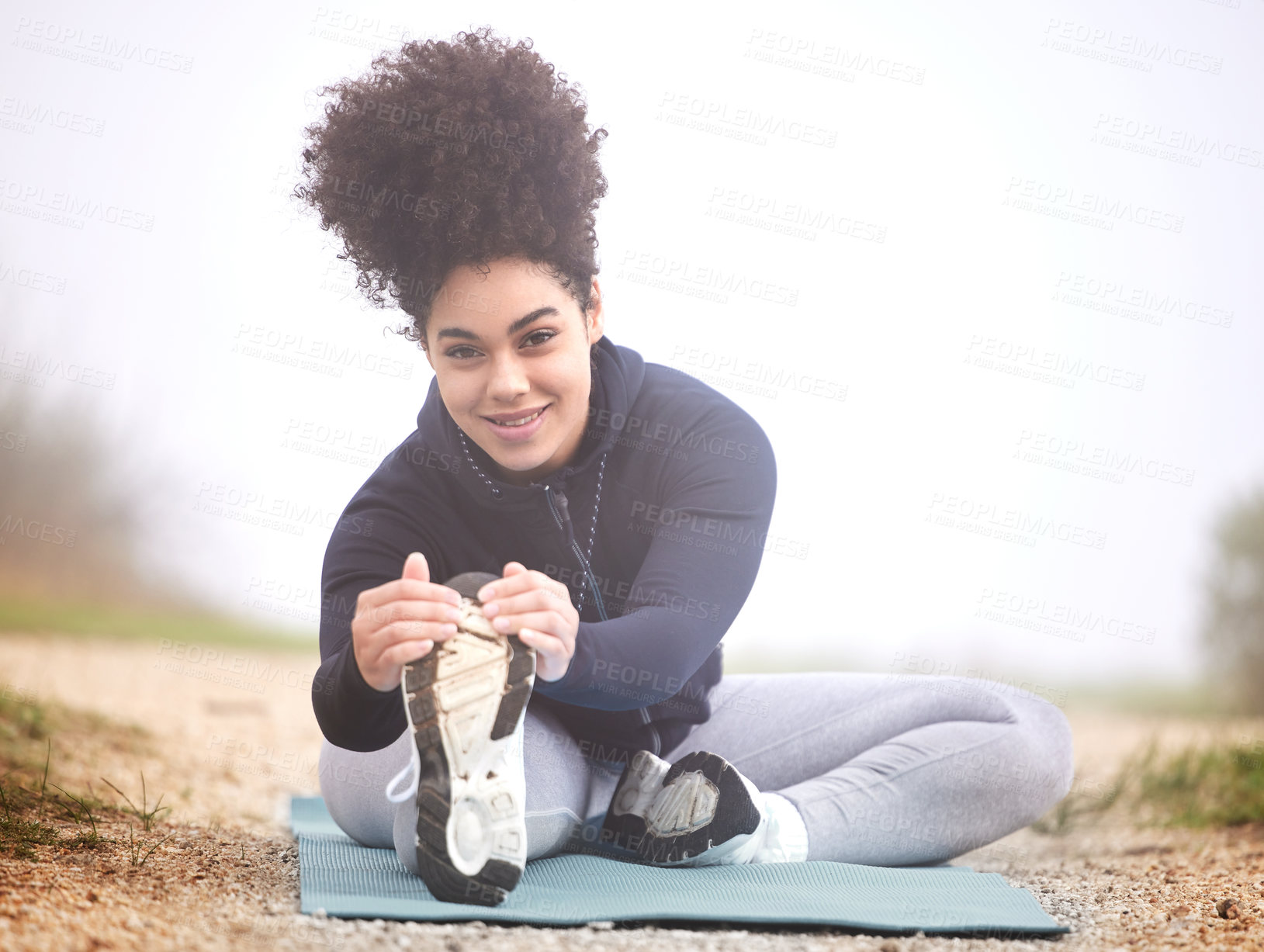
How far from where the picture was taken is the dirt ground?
124 centimetres

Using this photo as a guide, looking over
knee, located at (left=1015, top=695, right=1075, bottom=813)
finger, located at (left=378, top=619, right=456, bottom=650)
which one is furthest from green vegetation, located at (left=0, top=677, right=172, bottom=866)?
knee, located at (left=1015, top=695, right=1075, bottom=813)

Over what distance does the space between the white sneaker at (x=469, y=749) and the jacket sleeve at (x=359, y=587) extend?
12cm

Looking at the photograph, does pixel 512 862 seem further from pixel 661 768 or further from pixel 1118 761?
pixel 1118 761

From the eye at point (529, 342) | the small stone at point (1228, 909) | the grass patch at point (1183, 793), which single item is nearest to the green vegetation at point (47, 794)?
the eye at point (529, 342)

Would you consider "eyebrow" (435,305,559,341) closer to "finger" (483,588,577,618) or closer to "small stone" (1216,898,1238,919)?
"finger" (483,588,577,618)

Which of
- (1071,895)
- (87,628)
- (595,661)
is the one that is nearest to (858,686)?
(1071,895)

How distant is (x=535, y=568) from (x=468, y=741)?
0.49 metres

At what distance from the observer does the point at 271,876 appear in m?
1.56

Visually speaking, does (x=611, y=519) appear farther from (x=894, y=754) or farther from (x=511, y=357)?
(x=894, y=754)

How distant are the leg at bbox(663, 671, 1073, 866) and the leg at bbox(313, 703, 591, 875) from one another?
0.24 metres

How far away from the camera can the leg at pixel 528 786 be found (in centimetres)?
160

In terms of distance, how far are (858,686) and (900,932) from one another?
0.66 m

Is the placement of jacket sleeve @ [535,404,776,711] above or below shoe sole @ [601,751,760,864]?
above

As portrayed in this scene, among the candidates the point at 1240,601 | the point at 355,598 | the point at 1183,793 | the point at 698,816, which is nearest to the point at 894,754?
the point at 698,816
